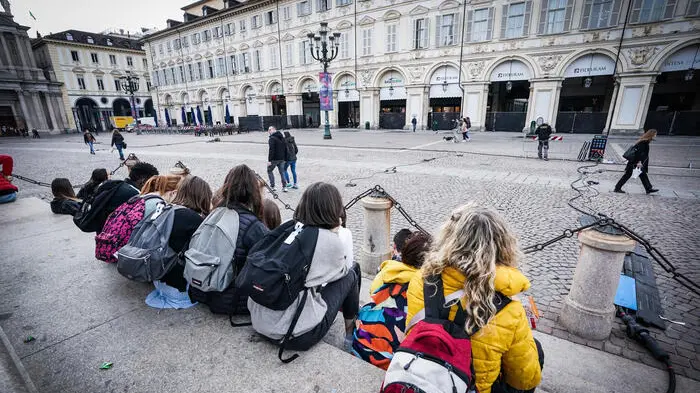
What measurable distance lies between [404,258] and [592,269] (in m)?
1.79

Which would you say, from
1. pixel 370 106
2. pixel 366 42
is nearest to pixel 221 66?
pixel 366 42

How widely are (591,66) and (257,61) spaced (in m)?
32.7

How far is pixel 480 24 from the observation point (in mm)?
23422

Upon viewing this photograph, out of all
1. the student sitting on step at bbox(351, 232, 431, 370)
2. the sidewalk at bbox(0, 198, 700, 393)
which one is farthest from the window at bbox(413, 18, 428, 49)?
the student sitting on step at bbox(351, 232, 431, 370)

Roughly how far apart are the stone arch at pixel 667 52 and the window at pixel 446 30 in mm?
12764

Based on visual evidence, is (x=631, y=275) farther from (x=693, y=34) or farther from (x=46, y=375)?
(x=693, y=34)

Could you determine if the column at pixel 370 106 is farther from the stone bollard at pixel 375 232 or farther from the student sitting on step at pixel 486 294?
the student sitting on step at pixel 486 294

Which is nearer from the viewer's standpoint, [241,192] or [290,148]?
[241,192]

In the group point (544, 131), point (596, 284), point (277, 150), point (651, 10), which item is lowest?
point (596, 284)

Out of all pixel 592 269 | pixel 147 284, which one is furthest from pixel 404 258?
pixel 147 284

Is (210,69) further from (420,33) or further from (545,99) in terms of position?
(545,99)

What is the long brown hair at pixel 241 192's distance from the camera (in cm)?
259

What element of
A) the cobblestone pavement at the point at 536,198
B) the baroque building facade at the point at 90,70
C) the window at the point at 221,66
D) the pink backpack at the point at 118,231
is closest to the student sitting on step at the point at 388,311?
the cobblestone pavement at the point at 536,198

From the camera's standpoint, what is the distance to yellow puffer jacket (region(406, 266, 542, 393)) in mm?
1509
